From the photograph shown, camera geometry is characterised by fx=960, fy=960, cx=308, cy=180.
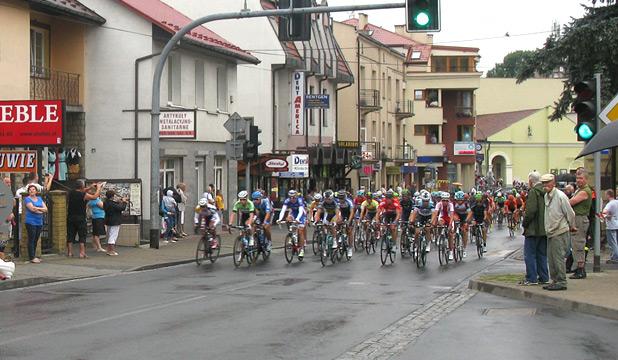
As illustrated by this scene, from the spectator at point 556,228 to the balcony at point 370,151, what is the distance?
41867mm

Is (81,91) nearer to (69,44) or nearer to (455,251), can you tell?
(69,44)

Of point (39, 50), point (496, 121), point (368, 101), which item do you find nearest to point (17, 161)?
point (39, 50)

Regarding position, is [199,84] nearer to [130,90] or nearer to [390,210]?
[130,90]

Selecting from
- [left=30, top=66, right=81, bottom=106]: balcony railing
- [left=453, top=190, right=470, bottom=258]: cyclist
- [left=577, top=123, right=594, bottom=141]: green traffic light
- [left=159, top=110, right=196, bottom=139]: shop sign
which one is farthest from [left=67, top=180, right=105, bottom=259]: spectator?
[left=577, top=123, right=594, bottom=141]: green traffic light

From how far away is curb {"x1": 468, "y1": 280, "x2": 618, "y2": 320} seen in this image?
12.7 metres

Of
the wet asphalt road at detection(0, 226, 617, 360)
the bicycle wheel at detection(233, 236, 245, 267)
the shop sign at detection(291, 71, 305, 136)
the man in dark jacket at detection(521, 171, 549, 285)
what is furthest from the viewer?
the shop sign at detection(291, 71, 305, 136)

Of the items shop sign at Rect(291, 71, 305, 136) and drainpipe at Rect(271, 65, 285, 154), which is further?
shop sign at Rect(291, 71, 305, 136)

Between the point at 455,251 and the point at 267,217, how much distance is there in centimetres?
467

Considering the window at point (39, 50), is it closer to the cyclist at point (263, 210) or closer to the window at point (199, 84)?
the window at point (199, 84)

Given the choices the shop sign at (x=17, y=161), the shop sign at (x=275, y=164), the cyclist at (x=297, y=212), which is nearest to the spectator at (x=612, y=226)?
the cyclist at (x=297, y=212)

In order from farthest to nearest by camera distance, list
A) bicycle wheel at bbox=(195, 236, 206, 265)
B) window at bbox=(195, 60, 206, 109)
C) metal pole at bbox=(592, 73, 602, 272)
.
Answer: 1. window at bbox=(195, 60, 206, 109)
2. bicycle wheel at bbox=(195, 236, 206, 265)
3. metal pole at bbox=(592, 73, 602, 272)

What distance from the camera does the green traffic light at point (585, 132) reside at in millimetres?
15276

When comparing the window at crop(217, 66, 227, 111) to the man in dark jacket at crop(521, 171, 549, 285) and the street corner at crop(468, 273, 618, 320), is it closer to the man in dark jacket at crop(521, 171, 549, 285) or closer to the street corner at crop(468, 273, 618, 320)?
the street corner at crop(468, 273, 618, 320)

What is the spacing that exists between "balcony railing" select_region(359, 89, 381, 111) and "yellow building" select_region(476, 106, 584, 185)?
34714 mm
